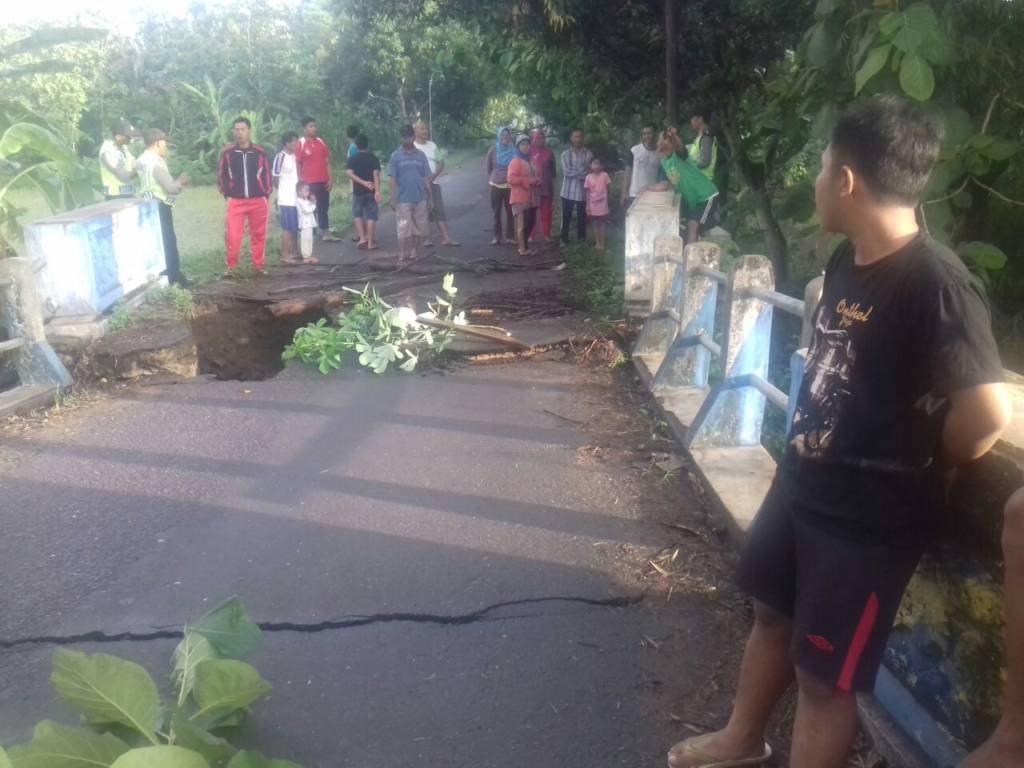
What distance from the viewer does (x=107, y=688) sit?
2822 mm

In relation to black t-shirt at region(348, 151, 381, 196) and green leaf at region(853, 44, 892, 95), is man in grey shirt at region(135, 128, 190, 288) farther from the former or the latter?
green leaf at region(853, 44, 892, 95)

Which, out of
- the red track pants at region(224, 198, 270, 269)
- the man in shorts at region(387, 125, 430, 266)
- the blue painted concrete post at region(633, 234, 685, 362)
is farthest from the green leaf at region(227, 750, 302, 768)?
the man in shorts at region(387, 125, 430, 266)

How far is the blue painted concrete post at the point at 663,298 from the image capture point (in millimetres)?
7129

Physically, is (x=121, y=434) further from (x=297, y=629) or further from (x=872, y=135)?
(x=872, y=135)

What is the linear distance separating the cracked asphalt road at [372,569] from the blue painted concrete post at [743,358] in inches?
24.0

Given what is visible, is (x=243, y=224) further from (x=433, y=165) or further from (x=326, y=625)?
Answer: (x=326, y=625)

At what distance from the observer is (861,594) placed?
2.26m

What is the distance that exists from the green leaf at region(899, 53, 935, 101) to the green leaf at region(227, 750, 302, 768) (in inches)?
132

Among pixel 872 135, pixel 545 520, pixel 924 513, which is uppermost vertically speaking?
pixel 872 135

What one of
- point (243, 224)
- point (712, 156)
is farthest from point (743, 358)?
point (243, 224)

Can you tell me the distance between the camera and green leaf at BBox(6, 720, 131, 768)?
258 cm

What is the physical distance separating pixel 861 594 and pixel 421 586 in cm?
229

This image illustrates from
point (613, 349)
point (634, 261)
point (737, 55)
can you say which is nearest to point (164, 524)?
point (613, 349)

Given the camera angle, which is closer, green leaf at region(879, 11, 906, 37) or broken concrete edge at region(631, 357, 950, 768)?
broken concrete edge at region(631, 357, 950, 768)
